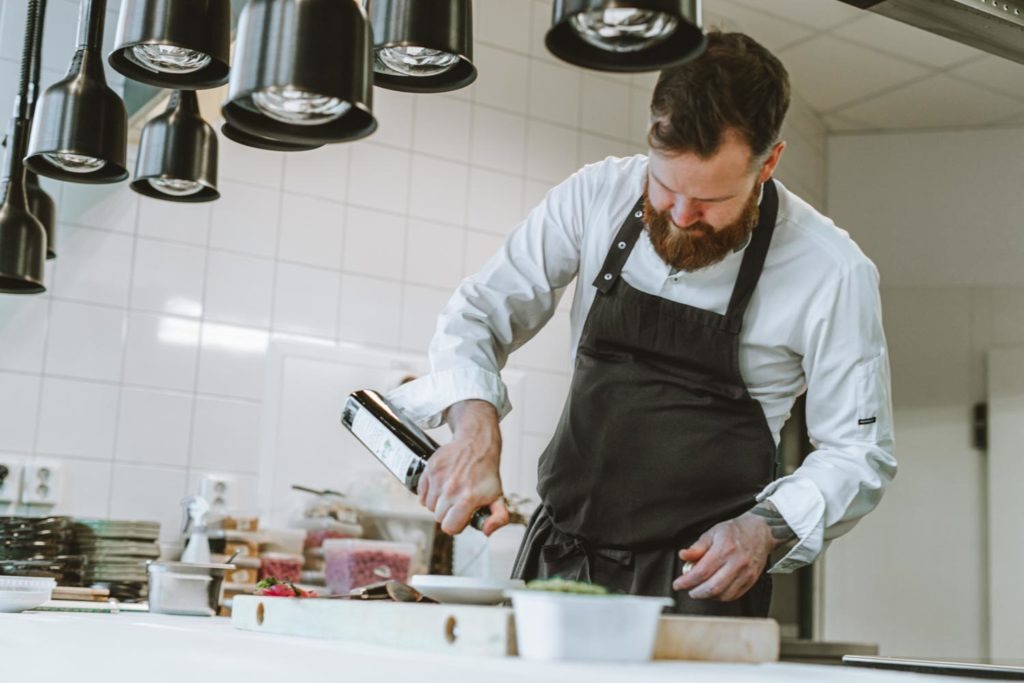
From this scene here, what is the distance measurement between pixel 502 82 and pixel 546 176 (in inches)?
14.5

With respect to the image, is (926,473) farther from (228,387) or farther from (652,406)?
(652,406)

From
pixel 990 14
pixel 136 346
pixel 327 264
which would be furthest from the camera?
pixel 327 264

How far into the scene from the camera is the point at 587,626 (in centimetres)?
83

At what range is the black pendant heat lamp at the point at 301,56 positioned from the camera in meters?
1.10

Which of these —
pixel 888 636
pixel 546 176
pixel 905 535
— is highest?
pixel 546 176

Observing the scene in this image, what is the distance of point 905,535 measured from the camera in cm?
506

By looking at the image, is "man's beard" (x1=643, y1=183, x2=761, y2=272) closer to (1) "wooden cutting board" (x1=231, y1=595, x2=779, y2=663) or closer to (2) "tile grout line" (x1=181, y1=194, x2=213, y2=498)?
(1) "wooden cutting board" (x1=231, y1=595, x2=779, y2=663)

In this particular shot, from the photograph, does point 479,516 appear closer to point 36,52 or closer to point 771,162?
point 771,162

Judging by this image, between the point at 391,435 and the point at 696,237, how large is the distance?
507 mm

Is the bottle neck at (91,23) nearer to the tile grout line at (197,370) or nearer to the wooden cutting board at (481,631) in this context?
the wooden cutting board at (481,631)

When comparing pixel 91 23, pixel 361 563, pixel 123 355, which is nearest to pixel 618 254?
pixel 91 23

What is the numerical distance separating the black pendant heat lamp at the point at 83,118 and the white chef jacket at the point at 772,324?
562mm

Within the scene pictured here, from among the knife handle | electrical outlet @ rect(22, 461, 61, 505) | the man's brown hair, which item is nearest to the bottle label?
the knife handle

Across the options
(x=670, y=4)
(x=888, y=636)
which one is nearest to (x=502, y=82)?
(x=888, y=636)
